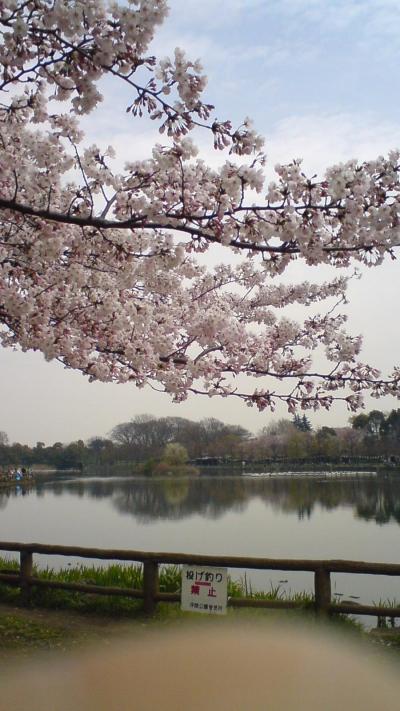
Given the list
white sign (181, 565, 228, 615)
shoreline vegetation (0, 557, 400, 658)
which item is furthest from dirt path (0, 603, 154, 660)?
white sign (181, 565, 228, 615)

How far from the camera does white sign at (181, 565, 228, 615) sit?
5.09 m

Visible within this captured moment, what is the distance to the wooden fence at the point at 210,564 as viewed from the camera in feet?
16.5

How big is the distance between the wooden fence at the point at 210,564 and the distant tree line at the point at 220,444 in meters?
32.4

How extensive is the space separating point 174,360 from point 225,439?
1696 inches

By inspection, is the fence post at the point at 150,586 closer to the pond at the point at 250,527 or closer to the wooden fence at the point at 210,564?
the wooden fence at the point at 210,564

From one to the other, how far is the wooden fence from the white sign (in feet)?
0.34

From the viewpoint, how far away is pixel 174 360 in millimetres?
6148

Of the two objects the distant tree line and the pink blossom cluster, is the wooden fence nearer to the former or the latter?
the pink blossom cluster

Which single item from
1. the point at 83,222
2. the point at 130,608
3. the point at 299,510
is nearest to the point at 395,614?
the point at 130,608

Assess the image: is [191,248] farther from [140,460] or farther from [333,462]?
[140,460]

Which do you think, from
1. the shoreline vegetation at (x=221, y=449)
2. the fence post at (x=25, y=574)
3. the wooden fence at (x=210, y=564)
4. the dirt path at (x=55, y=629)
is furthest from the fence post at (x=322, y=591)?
the shoreline vegetation at (x=221, y=449)

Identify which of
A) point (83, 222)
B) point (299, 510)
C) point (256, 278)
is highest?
point (256, 278)

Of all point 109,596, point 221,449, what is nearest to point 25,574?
point 109,596

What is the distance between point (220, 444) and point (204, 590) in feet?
139
